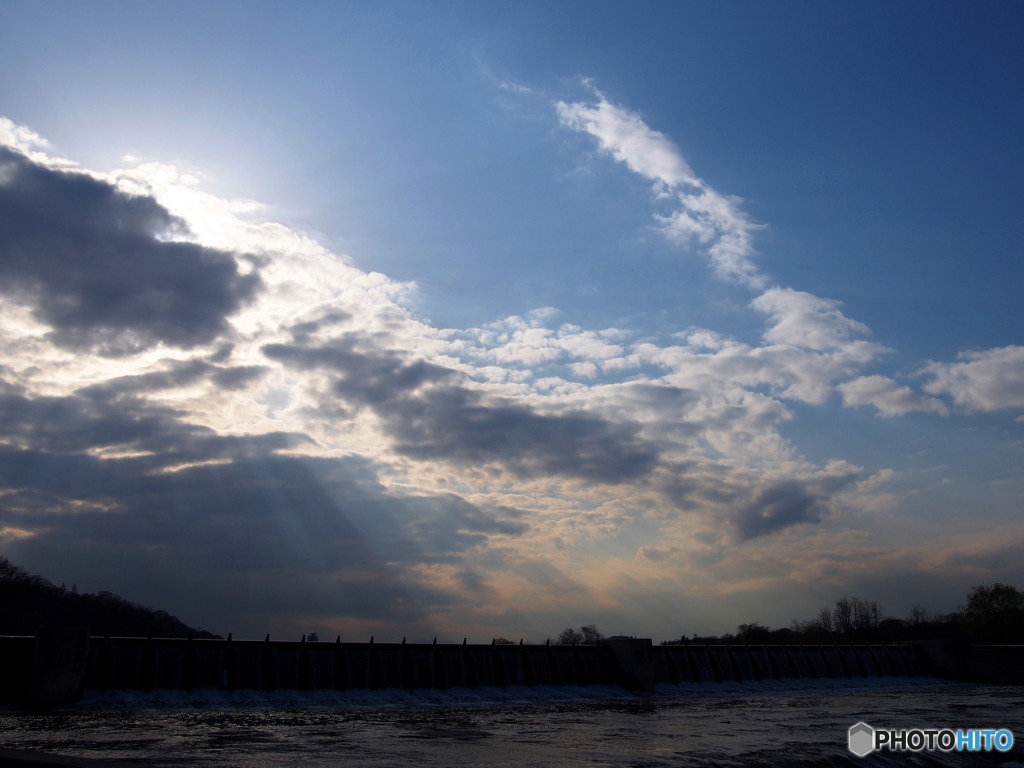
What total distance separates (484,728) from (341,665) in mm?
16267

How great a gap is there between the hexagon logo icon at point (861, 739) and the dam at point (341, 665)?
942 inches

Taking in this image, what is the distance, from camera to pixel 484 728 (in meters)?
29.0

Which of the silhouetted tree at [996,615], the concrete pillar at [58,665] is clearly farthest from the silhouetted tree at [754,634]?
the concrete pillar at [58,665]

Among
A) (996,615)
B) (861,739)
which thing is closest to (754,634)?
(996,615)

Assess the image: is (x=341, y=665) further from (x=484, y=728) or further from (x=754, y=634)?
(x=754, y=634)

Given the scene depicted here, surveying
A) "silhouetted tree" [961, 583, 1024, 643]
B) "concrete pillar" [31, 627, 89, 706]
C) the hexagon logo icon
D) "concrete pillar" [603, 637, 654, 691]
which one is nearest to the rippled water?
the hexagon logo icon

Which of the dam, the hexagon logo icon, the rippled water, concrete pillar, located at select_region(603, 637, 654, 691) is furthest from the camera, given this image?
concrete pillar, located at select_region(603, 637, 654, 691)

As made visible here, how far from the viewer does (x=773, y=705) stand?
4478 cm

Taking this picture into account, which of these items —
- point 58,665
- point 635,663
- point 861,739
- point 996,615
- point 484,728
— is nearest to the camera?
point 861,739

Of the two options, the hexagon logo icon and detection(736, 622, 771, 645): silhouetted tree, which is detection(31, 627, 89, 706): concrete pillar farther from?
detection(736, 622, 771, 645): silhouetted tree

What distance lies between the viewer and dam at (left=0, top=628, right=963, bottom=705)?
33469 millimetres

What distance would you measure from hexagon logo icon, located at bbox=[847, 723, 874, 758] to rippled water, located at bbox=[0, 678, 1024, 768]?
0.40 meters

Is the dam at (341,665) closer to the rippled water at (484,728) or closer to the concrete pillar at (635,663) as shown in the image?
the concrete pillar at (635,663)

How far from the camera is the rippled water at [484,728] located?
20203 millimetres
